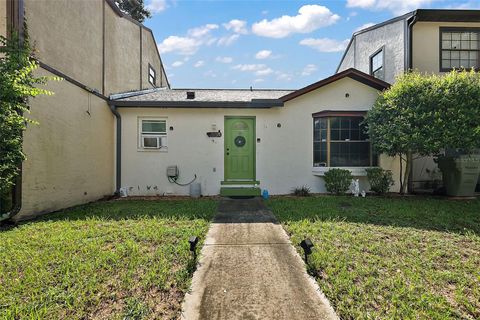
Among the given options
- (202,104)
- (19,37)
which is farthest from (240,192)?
(19,37)

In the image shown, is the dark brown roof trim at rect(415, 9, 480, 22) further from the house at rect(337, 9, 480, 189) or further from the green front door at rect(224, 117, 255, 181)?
the green front door at rect(224, 117, 255, 181)

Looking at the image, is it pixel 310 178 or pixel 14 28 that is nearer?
pixel 14 28

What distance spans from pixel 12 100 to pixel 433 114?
9577mm

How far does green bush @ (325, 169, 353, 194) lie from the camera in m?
7.36

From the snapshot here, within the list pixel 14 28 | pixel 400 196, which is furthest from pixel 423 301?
pixel 14 28

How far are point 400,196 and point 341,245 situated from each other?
16.9 ft

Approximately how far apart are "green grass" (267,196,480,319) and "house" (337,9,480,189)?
164 inches

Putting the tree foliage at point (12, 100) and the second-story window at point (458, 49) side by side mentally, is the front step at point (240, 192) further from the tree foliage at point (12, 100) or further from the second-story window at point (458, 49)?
the second-story window at point (458, 49)

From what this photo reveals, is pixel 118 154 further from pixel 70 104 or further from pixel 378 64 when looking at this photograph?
pixel 378 64

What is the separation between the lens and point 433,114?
20.9 ft

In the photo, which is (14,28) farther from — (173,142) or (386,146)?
(386,146)

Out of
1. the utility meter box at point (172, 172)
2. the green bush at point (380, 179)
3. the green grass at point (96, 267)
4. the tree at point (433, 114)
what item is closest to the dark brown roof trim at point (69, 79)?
the utility meter box at point (172, 172)

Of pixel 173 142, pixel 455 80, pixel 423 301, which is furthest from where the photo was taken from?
pixel 173 142

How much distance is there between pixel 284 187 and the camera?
7945mm
